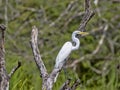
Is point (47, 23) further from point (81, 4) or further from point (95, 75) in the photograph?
point (95, 75)

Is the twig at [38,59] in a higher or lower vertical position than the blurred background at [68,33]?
lower

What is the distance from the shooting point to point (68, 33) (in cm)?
394

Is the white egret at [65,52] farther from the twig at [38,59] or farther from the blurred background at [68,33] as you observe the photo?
the blurred background at [68,33]

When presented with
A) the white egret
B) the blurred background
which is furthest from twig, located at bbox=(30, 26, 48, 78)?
the blurred background

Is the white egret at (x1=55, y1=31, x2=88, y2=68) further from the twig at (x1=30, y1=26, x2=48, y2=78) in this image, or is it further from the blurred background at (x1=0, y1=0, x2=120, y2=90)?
A: the blurred background at (x1=0, y1=0, x2=120, y2=90)

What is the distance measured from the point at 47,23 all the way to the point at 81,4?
0.34 m

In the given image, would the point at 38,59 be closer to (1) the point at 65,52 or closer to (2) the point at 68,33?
(1) the point at 65,52

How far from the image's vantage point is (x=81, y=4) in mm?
4055

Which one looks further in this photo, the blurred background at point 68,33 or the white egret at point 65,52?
the blurred background at point 68,33

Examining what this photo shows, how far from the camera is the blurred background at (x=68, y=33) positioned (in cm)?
369

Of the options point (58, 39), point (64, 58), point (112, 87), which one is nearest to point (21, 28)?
point (58, 39)

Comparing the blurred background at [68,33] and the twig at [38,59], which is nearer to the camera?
the twig at [38,59]

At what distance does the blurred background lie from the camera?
12.1 feet

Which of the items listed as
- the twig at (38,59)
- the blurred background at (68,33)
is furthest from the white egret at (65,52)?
the blurred background at (68,33)
